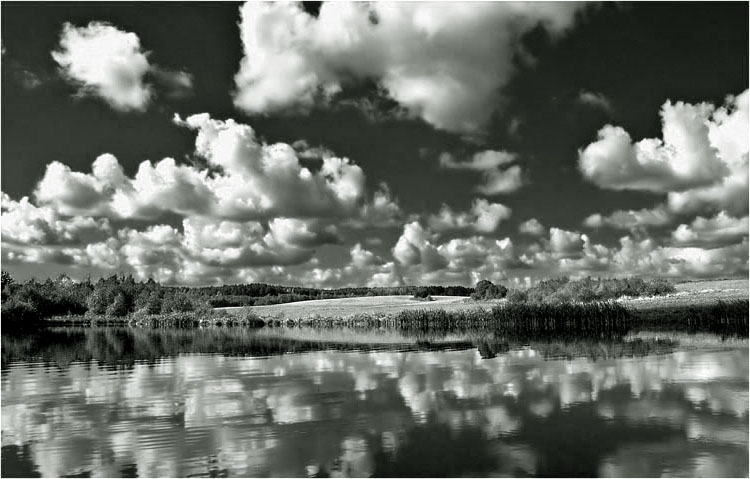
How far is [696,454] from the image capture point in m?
13.6

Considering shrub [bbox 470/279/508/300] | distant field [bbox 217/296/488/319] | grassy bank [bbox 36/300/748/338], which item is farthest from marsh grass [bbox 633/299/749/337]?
shrub [bbox 470/279/508/300]

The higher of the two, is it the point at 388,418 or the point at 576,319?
the point at 576,319

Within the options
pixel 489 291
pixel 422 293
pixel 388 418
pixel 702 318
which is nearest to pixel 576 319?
pixel 702 318

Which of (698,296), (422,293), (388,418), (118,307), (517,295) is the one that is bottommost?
(388,418)

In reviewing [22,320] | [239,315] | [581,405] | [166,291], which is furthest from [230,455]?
[166,291]

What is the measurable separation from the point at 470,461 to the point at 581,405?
7524 millimetres

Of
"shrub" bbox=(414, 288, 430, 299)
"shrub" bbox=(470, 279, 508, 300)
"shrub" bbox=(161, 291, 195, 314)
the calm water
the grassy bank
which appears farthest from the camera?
"shrub" bbox=(414, 288, 430, 299)

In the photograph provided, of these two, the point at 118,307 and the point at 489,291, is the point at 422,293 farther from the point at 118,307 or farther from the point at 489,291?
the point at 118,307

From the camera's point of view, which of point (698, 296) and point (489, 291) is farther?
point (489, 291)

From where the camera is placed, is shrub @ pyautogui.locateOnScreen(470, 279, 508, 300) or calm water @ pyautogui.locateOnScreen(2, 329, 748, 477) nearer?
calm water @ pyautogui.locateOnScreen(2, 329, 748, 477)

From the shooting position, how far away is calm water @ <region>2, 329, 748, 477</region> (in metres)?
13.2

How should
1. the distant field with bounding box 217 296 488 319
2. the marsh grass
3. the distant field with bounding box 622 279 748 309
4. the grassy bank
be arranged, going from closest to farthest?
the marsh grass
the grassy bank
the distant field with bounding box 622 279 748 309
the distant field with bounding box 217 296 488 319

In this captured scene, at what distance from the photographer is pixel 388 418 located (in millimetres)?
17703

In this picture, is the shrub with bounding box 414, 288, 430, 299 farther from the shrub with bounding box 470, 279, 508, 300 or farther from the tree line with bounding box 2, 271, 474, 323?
the shrub with bounding box 470, 279, 508, 300
